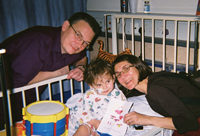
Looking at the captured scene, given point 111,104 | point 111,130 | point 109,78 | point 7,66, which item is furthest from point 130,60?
point 7,66

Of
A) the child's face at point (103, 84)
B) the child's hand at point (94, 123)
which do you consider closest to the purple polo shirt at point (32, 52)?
the child's face at point (103, 84)

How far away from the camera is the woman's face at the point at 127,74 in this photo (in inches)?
71.0

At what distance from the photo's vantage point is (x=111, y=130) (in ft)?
5.55

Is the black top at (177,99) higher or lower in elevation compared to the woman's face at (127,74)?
lower

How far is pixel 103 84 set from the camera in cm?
176

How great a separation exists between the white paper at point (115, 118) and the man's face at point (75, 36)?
0.57m

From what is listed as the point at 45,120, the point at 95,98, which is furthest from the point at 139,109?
the point at 45,120

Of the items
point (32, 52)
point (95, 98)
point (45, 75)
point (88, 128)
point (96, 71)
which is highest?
point (32, 52)

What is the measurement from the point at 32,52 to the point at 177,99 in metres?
1.20

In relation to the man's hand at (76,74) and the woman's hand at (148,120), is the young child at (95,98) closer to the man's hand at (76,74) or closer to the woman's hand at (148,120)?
the man's hand at (76,74)

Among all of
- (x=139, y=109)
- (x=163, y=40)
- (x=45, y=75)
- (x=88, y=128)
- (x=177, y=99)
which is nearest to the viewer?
(x=177, y=99)

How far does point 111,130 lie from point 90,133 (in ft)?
0.53

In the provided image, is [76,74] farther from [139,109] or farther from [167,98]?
[167,98]

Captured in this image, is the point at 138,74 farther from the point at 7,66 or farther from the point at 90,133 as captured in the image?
the point at 7,66
